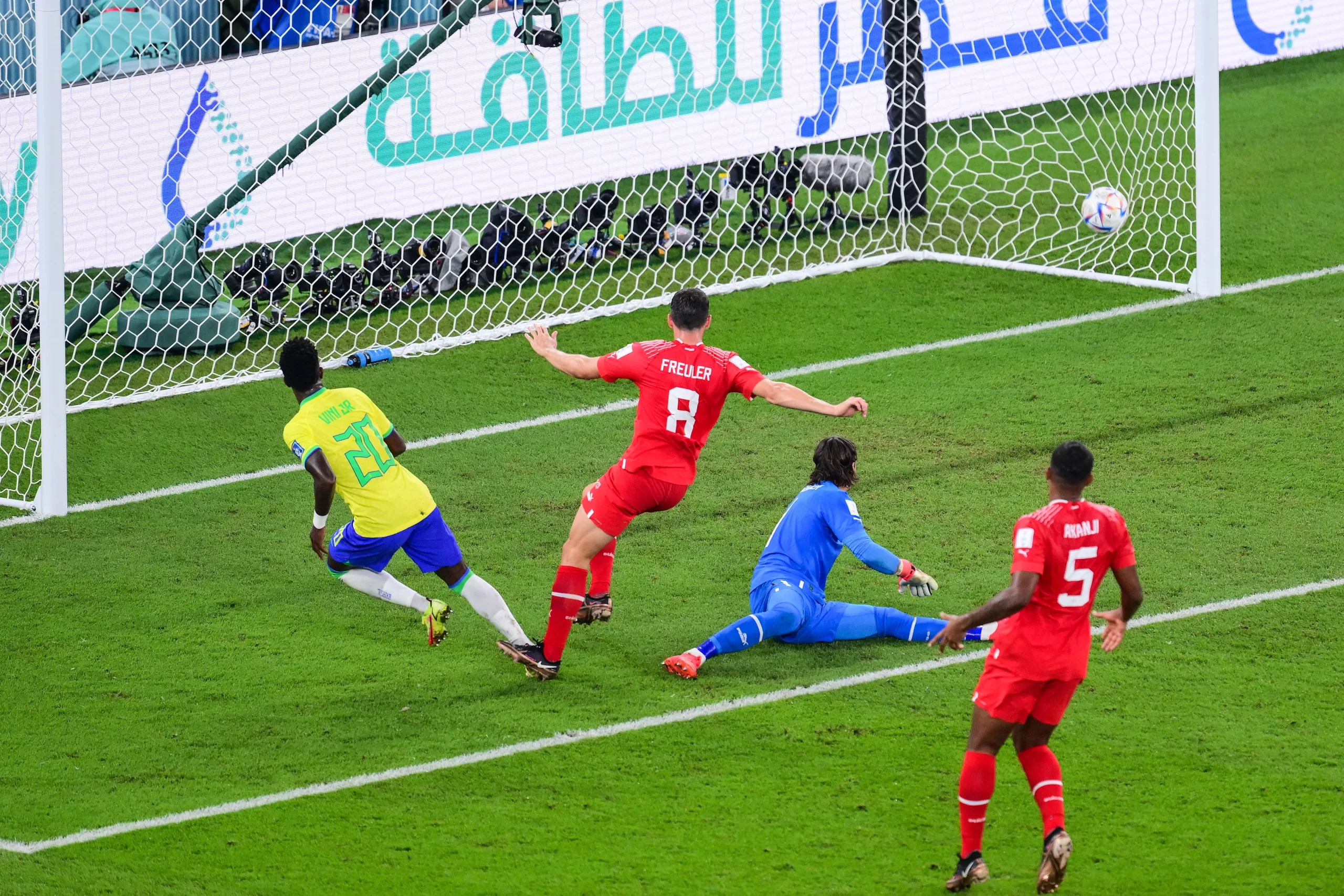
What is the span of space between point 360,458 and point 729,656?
6.31ft

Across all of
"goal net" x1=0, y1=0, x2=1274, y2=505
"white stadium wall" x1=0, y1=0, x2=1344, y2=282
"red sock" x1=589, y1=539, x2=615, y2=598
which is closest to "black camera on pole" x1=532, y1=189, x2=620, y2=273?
"goal net" x1=0, y1=0, x2=1274, y2=505

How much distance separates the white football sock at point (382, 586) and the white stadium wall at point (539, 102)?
551 centimetres

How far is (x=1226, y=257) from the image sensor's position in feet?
42.3

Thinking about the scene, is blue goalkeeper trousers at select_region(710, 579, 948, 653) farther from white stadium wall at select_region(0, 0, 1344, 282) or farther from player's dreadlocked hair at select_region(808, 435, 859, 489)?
white stadium wall at select_region(0, 0, 1344, 282)

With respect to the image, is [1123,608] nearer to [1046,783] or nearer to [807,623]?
[1046,783]

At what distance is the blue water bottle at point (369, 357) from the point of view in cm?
1190

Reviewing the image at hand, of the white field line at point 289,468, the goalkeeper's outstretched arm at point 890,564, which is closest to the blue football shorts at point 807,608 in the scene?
the goalkeeper's outstretched arm at point 890,564

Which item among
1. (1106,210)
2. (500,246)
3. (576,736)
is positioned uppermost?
(1106,210)

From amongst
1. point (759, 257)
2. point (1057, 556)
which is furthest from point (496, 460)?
point (1057, 556)

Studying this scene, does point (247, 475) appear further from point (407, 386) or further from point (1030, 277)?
point (1030, 277)

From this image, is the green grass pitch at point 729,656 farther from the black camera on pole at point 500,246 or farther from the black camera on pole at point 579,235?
the black camera on pole at point 579,235

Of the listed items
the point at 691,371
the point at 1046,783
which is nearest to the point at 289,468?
the point at 691,371

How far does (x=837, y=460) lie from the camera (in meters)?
7.95

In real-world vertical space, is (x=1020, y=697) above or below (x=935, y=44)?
below
